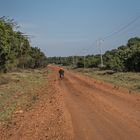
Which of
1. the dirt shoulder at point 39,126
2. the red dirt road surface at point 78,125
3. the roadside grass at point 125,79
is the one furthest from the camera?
the roadside grass at point 125,79

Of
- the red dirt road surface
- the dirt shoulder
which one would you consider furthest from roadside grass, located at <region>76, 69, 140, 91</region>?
the dirt shoulder

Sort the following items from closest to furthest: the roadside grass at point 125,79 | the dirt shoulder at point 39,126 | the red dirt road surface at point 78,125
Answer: the red dirt road surface at point 78,125
the dirt shoulder at point 39,126
the roadside grass at point 125,79

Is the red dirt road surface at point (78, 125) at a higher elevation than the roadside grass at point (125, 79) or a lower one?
higher

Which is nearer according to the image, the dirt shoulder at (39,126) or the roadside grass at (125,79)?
the dirt shoulder at (39,126)

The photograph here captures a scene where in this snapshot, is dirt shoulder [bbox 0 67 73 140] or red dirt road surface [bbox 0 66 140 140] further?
dirt shoulder [bbox 0 67 73 140]

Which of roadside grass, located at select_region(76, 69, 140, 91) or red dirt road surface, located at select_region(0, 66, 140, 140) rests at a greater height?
red dirt road surface, located at select_region(0, 66, 140, 140)

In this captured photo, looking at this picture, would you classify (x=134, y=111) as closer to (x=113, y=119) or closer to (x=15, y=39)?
(x=113, y=119)

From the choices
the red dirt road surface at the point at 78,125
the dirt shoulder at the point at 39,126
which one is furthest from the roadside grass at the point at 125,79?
the dirt shoulder at the point at 39,126

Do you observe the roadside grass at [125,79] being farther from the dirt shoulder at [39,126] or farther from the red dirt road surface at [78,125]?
the dirt shoulder at [39,126]

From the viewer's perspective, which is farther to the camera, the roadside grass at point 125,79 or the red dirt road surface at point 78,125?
the roadside grass at point 125,79

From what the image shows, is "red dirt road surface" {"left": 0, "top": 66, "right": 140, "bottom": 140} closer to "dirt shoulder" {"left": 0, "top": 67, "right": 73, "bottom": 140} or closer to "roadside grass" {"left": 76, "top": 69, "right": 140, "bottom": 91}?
"dirt shoulder" {"left": 0, "top": 67, "right": 73, "bottom": 140}

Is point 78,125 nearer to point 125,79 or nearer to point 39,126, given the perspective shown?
point 39,126

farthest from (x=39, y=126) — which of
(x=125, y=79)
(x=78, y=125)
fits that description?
(x=125, y=79)

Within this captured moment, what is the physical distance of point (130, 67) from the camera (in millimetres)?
66938
